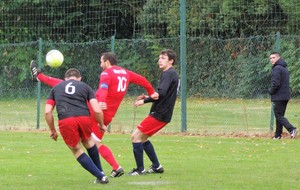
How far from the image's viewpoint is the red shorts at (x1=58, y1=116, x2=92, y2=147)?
10.8 metres

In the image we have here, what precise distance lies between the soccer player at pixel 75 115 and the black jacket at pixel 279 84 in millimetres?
7887

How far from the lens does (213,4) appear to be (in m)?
28.3

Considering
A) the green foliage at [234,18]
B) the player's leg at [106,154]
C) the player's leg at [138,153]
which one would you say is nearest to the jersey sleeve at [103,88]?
the player's leg at [106,154]

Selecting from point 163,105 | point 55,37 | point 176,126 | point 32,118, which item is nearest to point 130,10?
point 55,37

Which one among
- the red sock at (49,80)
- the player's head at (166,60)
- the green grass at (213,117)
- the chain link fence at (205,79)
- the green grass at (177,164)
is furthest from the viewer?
the green grass at (213,117)

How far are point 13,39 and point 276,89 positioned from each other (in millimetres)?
19127

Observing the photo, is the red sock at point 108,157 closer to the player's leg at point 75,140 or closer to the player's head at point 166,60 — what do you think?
the player's leg at point 75,140

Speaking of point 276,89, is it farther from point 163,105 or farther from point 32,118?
point 32,118

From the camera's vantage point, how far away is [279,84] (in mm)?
18125

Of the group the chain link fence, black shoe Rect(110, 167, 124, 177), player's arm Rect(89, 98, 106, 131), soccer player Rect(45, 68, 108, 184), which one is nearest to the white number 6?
soccer player Rect(45, 68, 108, 184)

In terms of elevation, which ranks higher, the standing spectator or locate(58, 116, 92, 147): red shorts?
locate(58, 116, 92, 147): red shorts

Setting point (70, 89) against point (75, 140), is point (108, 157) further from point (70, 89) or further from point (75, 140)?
point (70, 89)

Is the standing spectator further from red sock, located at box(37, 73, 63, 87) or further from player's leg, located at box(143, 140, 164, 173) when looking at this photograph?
red sock, located at box(37, 73, 63, 87)

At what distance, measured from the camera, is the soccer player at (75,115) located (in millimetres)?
10781
